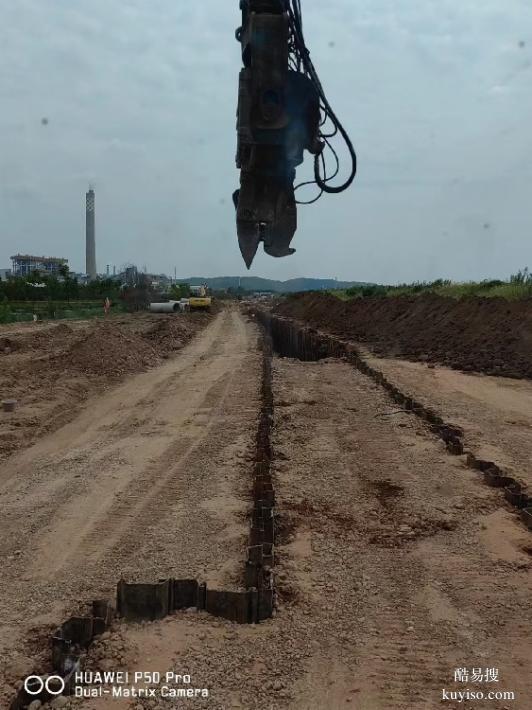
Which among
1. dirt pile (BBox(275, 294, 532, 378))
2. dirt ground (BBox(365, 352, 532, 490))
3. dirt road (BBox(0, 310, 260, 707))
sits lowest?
dirt road (BBox(0, 310, 260, 707))

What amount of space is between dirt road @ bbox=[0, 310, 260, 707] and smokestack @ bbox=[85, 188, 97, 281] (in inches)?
3951

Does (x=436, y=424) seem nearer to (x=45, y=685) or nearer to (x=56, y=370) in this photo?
(x=45, y=685)

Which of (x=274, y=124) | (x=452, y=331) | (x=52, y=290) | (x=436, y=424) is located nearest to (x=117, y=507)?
(x=274, y=124)

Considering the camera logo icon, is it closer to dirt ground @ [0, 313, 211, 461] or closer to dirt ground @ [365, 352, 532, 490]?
dirt ground @ [365, 352, 532, 490]

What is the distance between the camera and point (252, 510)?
224 inches

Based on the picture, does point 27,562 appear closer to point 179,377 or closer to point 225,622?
point 225,622

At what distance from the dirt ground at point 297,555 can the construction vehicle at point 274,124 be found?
2514 mm

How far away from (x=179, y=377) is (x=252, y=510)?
33.5 feet

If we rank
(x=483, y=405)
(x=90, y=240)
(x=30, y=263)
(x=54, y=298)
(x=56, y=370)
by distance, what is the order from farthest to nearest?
(x=30, y=263) → (x=90, y=240) → (x=54, y=298) → (x=56, y=370) → (x=483, y=405)

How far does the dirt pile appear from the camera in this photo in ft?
54.3

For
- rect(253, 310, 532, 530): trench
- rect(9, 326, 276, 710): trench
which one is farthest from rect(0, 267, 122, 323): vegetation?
rect(9, 326, 276, 710): trench

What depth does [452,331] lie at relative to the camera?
2072 centimetres

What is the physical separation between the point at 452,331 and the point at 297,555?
675 inches

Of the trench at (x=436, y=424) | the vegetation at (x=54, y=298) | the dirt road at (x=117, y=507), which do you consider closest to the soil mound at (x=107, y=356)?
the dirt road at (x=117, y=507)
